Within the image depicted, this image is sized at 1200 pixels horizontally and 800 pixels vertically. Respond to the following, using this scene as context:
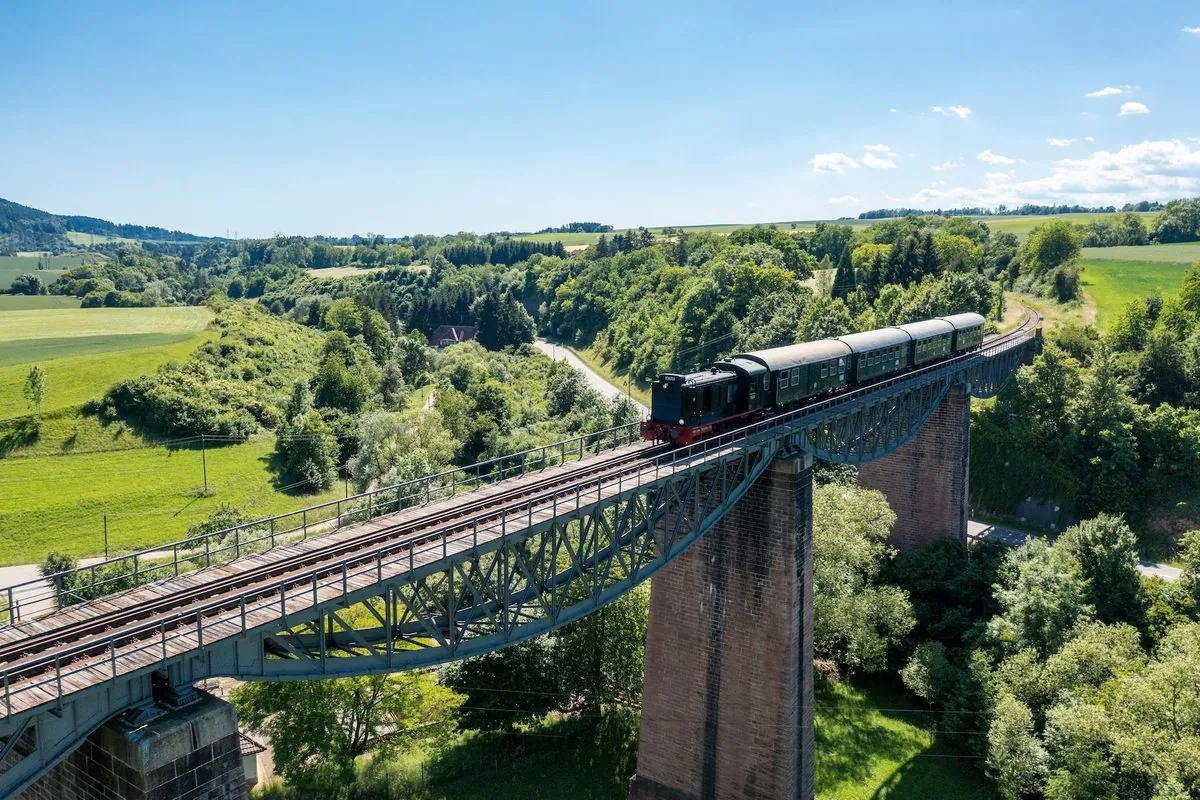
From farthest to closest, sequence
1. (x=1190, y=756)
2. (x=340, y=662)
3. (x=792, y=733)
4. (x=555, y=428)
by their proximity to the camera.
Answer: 1. (x=555, y=428)
2. (x=792, y=733)
3. (x=1190, y=756)
4. (x=340, y=662)

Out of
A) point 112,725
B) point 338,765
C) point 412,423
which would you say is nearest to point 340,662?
point 112,725

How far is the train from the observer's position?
28062 millimetres

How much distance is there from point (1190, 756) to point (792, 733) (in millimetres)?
12042

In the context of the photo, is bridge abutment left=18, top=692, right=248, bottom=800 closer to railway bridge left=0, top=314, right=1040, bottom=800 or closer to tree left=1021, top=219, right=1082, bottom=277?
railway bridge left=0, top=314, right=1040, bottom=800

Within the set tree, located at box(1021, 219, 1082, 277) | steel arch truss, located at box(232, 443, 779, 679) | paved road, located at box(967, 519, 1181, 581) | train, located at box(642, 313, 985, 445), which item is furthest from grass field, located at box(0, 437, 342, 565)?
tree, located at box(1021, 219, 1082, 277)

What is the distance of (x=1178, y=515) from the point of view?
5325 centimetres

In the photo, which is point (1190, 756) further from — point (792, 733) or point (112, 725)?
point (112, 725)

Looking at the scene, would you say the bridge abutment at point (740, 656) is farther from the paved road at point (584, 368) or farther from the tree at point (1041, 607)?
the paved road at point (584, 368)

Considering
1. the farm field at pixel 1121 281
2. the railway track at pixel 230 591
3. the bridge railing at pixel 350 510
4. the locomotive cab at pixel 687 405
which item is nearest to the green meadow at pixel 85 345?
the bridge railing at pixel 350 510

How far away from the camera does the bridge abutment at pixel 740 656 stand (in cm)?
2755

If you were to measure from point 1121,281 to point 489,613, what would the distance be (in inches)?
3413

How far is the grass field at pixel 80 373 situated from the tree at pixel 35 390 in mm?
758

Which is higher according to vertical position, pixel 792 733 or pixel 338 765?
pixel 792 733

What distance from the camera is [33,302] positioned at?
123 m
